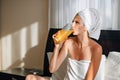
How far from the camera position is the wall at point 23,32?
3143 millimetres

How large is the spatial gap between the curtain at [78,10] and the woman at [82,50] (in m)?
0.75

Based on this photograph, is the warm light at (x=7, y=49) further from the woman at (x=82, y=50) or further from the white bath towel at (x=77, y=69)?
the white bath towel at (x=77, y=69)

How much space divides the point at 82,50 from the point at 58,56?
0.70 ft

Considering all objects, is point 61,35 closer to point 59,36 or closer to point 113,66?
point 59,36

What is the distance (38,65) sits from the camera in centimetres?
321

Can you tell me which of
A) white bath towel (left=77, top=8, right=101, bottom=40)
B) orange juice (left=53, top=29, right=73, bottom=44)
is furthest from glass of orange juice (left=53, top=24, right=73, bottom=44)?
white bath towel (left=77, top=8, right=101, bottom=40)

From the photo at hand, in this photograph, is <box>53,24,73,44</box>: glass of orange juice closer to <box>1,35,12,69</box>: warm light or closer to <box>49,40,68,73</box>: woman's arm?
<box>49,40,68,73</box>: woman's arm

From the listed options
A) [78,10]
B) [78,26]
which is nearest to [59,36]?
[78,26]

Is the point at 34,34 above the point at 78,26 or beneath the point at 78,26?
beneath

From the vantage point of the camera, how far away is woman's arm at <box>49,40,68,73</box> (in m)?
1.77

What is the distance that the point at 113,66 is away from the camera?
201cm

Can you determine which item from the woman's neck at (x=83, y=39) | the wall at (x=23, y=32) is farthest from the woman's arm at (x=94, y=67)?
the wall at (x=23, y=32)

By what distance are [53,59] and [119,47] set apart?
818 millimetres

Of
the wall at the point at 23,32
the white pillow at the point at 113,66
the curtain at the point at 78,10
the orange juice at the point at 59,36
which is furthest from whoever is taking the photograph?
the wall at the point at 23,32
